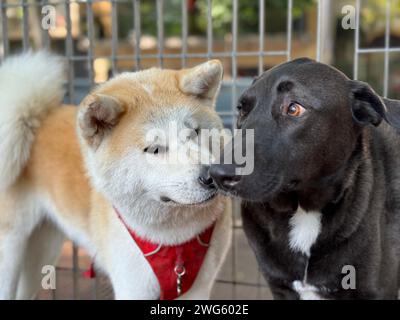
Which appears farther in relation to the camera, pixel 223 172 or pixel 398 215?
pixel 398 215

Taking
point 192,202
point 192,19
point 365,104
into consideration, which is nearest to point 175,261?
point 192,202

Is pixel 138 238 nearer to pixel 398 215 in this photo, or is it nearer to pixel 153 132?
pixel 153 132

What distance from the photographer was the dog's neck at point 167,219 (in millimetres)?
2082

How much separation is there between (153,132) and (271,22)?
8220mm

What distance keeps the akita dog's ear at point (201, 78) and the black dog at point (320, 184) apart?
22cm

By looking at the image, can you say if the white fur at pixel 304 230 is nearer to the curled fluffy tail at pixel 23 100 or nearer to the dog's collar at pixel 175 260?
the dog's collar at pixel 175 260

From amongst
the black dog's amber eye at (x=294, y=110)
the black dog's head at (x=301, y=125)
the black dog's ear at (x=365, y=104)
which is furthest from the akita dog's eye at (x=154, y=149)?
the black dog's ear at (x=365, y=104)

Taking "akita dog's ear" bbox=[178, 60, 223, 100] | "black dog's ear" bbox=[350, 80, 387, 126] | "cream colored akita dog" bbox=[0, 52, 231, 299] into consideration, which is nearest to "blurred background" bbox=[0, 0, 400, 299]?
"cream colored akita dog" bbox=[0, 52, 231, 299]

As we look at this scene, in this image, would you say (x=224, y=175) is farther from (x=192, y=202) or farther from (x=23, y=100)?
(x=23, y=100)

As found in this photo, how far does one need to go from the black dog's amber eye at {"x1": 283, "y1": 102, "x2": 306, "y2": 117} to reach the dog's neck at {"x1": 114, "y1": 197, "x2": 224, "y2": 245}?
48cm

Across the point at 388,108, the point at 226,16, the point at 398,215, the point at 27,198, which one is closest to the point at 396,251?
the point at 398,215

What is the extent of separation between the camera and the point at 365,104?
73.8 inches

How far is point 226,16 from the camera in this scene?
22.8 feet

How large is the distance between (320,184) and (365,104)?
33 cm
